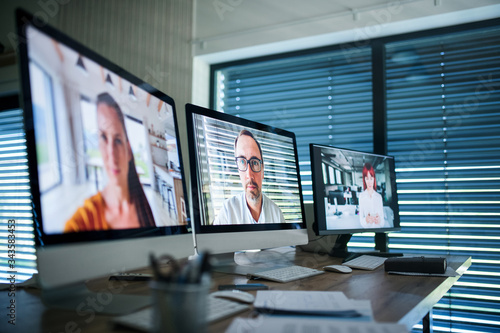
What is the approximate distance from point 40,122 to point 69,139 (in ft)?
0.18

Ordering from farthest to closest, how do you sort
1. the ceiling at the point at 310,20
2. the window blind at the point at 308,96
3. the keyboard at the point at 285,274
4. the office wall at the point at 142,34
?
1. the office wall at the point at 142,34
2. the window blind at the point at 308,96
3. the ceiling at the point at 310,20
4. the keyboard at the point at 285,274

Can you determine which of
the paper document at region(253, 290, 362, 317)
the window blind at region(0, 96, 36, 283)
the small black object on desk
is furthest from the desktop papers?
the window blind at region(0, 96, 36, 283)

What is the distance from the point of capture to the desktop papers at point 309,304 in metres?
0.71

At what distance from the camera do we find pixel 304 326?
2.04 ft

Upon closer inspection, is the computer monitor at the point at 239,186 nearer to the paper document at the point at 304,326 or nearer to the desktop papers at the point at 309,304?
the desktop papers at the point at 309,304

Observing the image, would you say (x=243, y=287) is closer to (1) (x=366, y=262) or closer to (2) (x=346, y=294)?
(2) (x=346, y=294)

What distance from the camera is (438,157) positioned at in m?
2.35

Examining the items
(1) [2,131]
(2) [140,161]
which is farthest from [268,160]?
(1) [2,131]

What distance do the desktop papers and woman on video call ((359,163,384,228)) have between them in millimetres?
949

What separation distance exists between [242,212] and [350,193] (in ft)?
2.17

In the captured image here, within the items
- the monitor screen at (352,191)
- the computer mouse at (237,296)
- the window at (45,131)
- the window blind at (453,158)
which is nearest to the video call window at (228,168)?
the monitor screen at (352,191)

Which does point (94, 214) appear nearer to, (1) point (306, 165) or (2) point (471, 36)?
(1) point (306, 165)

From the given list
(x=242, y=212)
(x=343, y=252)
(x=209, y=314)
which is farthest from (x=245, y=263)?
(x=209, y=314)

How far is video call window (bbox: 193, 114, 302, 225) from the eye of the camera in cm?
118
